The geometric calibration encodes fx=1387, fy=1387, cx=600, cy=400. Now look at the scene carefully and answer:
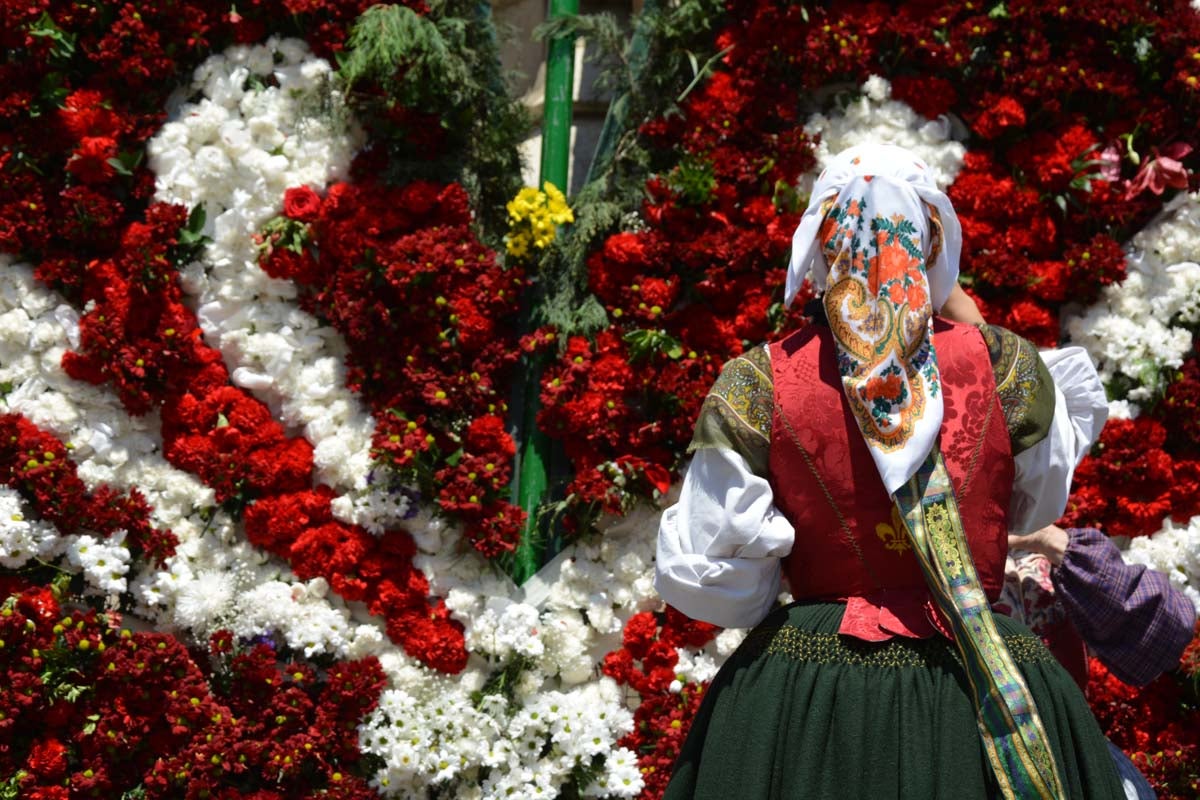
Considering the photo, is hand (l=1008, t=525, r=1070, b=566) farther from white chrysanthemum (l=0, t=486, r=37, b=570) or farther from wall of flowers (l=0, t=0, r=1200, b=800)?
white chrysanthemum (l=0, t=486, r=37, b=570)

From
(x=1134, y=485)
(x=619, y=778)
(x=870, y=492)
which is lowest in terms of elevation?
(x=619, y=778)


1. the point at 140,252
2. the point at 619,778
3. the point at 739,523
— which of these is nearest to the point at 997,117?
the point at 739,523

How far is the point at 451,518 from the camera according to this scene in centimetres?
370

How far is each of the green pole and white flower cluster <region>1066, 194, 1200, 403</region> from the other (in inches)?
57.7

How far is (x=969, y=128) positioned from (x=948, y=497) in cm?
187

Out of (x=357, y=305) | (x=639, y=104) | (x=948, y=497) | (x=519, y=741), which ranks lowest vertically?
(x=519, y=741)

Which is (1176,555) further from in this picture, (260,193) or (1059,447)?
(260,193)

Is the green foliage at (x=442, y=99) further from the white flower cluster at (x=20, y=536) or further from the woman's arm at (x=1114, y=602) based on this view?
the woman's arm at (x=1114, y=602)

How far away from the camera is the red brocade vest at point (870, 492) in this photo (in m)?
2.32

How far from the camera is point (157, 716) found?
3.60m

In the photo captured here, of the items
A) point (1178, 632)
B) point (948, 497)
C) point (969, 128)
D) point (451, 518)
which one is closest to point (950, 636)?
point (948, 497)

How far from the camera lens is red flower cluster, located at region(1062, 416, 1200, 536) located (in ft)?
11.6

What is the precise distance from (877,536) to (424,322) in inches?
69.2

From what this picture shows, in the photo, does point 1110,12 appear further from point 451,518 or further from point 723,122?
point 451,518
